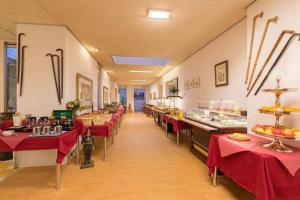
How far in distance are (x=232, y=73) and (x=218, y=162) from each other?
6.41 ft

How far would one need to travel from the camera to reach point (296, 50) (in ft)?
6.36

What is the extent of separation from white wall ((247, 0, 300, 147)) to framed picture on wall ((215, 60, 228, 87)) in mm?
1116

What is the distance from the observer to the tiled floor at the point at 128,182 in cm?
219

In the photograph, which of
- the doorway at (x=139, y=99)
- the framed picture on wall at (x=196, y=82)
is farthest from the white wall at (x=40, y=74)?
the doorway at (x=139, y=99)

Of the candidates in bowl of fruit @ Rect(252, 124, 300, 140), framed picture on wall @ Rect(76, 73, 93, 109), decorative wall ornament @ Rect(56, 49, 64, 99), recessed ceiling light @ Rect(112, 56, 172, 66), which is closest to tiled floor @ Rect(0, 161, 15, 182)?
decorative wall ornament @ Rect(56, 49, 64, 99)

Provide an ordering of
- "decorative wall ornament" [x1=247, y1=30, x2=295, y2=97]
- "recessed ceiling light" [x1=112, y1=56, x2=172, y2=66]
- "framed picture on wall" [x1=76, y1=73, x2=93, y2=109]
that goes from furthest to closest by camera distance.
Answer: "recessed ceiling light" [x1=112, y1=56, x2=172, y2=66]
"framed picture on wall" [x1=76, y1=73, x2=93, y2=109]
"decorative wall ornament" [x1=247, y1=30, x2=295, y2=97]

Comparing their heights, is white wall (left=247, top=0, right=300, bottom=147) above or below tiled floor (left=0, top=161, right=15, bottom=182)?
above

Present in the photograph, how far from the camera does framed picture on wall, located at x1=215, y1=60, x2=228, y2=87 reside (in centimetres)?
368

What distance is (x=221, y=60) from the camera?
3883 millimetres

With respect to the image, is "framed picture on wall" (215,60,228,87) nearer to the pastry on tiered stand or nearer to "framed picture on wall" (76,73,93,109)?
the pastry on tiered stand

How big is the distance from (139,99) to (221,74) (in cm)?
1416

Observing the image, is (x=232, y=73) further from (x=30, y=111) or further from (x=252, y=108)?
(x=30, y=111)

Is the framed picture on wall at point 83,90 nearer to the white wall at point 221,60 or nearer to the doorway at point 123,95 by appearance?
the white wall at point 221,60

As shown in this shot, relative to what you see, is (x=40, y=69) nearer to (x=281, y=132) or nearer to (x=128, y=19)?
(x=128, y=19)
